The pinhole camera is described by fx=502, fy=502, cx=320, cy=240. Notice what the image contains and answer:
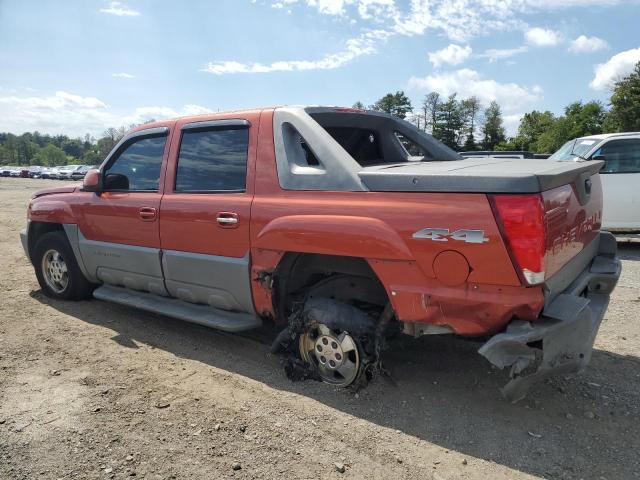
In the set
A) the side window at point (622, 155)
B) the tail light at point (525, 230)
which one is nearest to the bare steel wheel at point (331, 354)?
the tail light at point (525, 230)

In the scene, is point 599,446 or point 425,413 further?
point 425,413

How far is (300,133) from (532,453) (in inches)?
98.1

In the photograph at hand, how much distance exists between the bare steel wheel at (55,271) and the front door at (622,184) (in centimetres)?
816

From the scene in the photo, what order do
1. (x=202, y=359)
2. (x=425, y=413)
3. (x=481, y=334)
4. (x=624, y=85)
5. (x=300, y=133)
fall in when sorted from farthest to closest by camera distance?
(x=624, y=85), (x=202, y=359), (x=300, y=133), (x=425, y=413), (x=481, y=334)

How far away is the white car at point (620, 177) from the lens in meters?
8.40

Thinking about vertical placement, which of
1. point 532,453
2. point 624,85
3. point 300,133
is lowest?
point 532,453

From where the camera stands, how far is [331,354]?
139 inches

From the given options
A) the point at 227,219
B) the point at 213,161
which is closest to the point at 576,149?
the point at 213,161

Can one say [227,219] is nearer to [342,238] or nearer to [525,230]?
[342,238]

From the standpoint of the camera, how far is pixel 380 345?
3369 mm

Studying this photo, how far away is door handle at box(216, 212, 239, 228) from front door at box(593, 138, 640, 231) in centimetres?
714

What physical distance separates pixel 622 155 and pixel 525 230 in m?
7.24

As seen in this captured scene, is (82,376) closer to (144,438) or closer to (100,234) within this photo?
(144,438)

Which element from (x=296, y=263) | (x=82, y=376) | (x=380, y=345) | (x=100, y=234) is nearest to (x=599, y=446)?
(x=380, y=345)
